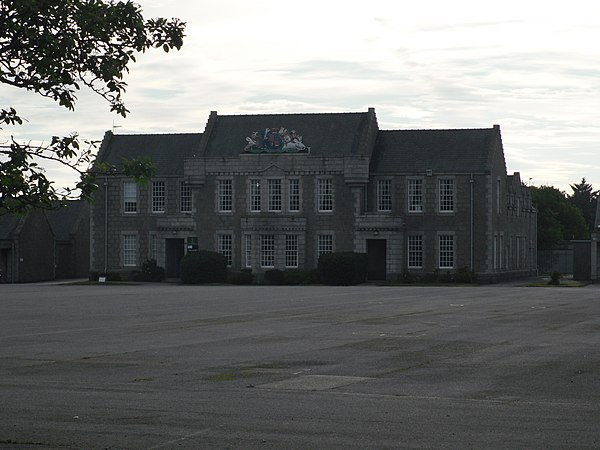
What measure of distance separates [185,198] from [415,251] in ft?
56.2

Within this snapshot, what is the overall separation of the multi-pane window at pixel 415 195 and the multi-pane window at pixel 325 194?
5381 millimetres

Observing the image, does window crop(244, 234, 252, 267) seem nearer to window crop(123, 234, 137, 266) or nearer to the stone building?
the stone building

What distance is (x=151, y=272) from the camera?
84250 millimetres

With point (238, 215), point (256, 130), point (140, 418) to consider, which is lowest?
point (140, 418)

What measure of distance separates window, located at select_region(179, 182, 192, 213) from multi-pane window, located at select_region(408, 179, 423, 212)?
15.8 metres

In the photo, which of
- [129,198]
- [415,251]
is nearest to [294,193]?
[415,251]

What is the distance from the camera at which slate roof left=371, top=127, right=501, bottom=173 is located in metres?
80.4

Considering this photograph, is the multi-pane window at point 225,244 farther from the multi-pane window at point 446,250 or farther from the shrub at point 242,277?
the multi-pane window at point 446,250

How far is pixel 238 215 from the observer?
276 ft

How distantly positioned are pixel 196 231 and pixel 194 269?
5112 mm

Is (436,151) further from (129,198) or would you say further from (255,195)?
(129,198)

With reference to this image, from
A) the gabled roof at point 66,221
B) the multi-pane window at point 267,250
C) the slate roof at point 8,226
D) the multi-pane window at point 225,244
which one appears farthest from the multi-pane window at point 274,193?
the gabled roof at point 66,221

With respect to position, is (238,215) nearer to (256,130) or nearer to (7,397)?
(256,130)

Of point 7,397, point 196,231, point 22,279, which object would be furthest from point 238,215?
point 7,397
